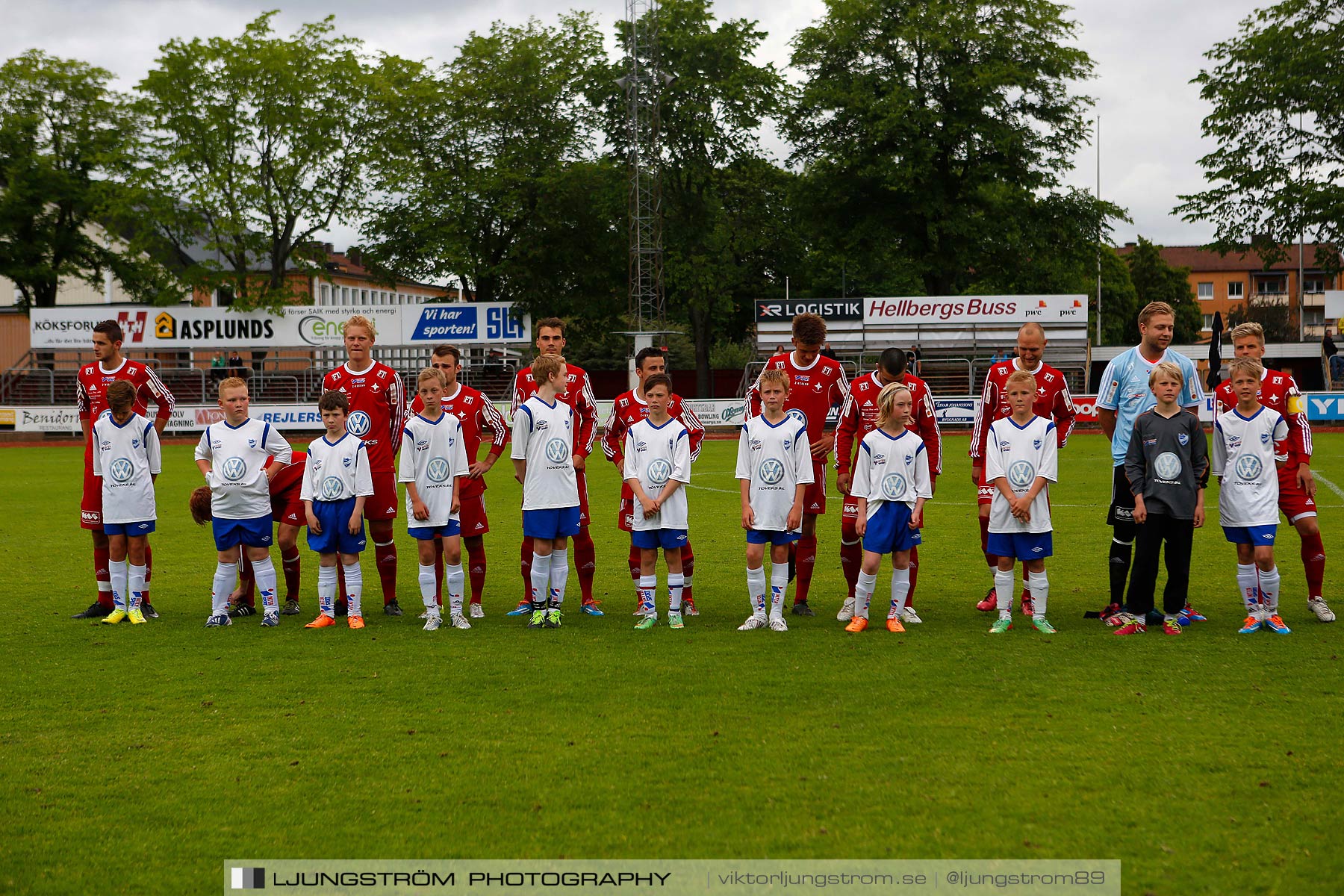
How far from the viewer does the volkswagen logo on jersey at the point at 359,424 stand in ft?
28.7

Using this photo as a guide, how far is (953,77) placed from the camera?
137ft

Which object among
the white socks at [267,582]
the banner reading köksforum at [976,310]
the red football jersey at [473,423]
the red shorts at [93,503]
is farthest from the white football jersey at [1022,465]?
the banner reading köksforum at [976,310]

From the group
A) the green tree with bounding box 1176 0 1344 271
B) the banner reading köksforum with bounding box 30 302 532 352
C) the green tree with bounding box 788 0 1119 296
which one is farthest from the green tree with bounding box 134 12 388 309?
the green tree with bounding box 1176 0 1344 271

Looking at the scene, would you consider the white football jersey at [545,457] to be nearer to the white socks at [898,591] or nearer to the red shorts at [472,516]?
the red shorts at [472,516]

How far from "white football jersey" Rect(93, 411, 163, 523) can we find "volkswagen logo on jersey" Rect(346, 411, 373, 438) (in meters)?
1.53

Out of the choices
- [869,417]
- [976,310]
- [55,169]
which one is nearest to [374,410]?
[869,417]

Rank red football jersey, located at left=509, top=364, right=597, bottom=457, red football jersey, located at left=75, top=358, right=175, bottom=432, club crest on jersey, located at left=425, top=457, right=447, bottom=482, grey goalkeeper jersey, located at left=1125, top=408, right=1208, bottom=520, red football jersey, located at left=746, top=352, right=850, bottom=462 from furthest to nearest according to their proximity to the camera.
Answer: red football jersey, located at left=75, top=358, right=175, bottom=432
red football jersey, located at left=746, top=352, right=850, bottom=462
red football jersey, located at left=509, top=364, right=597, bottom=457
club crest on jersey, located at left=425, top=457, right=447, bottom=482
grey goalkeeper jersey, located at left=1125, top=408, right=1208, bottom=520

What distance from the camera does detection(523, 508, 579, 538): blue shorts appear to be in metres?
8.16

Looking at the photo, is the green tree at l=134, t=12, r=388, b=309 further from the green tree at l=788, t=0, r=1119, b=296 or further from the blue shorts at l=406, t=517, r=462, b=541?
the blue shorts at l=406, t=517, r=462, b=541

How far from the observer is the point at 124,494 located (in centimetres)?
858

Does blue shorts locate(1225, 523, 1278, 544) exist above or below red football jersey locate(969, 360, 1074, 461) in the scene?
below

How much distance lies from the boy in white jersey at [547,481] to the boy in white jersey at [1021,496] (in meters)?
2.98

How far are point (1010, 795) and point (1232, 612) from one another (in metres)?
4.86

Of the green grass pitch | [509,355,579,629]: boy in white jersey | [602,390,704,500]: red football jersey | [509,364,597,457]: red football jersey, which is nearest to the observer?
the green grass pitch
